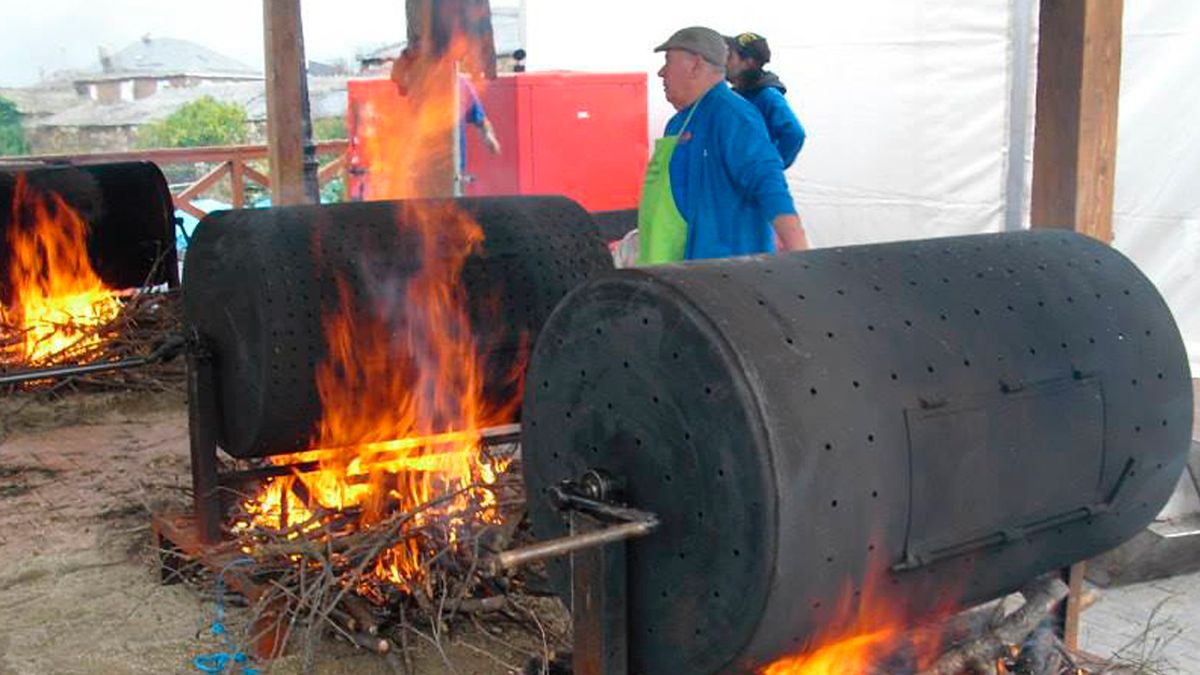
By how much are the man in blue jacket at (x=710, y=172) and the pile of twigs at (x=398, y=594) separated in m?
1.21

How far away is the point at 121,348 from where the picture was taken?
23.5 ft

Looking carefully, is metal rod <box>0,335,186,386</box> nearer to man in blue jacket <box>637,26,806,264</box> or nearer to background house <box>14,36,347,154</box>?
man in blue jacket <box>637,26,806,264</box>

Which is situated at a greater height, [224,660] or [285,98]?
[285,98]

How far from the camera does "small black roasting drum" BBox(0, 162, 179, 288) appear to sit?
7.05 metres

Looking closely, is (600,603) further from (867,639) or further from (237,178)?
(237,178)

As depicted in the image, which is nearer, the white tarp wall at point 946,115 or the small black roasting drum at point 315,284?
the small black roasting drum at point 315,284

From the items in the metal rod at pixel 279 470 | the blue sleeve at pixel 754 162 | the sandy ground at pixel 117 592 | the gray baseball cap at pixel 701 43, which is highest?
the gray baseball cap at pixel 701 43

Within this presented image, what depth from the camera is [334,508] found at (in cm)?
413

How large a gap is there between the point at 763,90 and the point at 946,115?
285 centimetres

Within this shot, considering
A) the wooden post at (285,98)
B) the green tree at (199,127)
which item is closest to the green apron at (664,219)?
the wooden post at (285,98)

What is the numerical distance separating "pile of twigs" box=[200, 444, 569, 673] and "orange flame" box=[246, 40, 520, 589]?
0.14 metres

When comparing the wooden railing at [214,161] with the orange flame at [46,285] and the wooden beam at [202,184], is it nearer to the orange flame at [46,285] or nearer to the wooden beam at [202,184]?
the wooden beam at [202,184]

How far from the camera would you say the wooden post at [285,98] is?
6.03 metres

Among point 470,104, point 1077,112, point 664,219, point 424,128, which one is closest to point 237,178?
point 470,104
